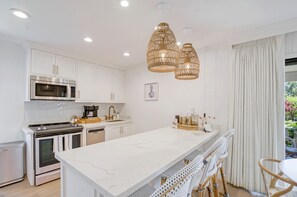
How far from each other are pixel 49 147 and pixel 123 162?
2.13m

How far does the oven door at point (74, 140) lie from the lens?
2.80m

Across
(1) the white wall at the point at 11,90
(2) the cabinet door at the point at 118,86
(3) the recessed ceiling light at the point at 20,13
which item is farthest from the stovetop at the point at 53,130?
(3) the recessed ceiling light at the point at 20,13

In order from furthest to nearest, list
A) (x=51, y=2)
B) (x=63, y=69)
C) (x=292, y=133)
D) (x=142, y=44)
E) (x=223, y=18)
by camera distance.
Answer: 1. (x=63, y=69)
2. (x=142, y=44)
3. (x=292, y=133)
4. (x=223, y=18)
5. (x=51, y=2)

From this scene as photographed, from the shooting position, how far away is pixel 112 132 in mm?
3584

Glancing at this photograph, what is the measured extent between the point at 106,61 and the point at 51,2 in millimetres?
2214

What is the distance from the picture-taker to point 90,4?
162 cm

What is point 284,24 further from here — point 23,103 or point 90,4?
point 23,103

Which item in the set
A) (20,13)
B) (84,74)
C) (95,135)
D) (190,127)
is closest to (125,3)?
(20,13)

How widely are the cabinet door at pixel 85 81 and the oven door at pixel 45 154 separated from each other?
3.50 feet

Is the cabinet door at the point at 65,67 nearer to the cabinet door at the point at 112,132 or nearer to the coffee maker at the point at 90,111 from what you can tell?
the coffee maker at the point at 90,111

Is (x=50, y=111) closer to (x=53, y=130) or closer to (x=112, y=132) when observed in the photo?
(x=53, y=130)

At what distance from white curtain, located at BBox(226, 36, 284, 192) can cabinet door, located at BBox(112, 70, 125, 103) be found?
9.35 ft

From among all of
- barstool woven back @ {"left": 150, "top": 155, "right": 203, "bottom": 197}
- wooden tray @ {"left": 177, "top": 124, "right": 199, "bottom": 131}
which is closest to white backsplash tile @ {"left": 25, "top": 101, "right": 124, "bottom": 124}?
wooden tray @ {"left": 177, "top": 124, "right": 199, "bottom": 131}

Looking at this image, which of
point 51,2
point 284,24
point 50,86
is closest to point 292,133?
point 284,24
